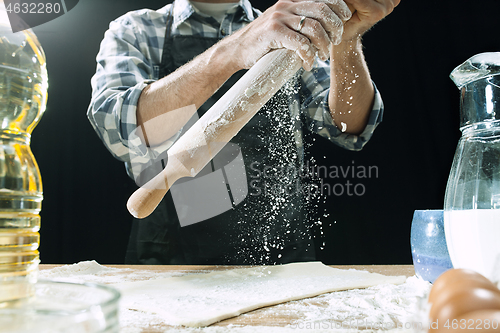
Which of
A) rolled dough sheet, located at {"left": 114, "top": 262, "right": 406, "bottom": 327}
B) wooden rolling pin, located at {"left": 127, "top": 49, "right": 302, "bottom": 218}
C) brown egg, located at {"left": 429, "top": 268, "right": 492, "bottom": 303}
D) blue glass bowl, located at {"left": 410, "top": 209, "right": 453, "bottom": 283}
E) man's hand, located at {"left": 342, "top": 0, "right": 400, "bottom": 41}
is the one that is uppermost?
man's hand, located at {"left": 342, "top": 0, "right": 400, "bottom": 41}

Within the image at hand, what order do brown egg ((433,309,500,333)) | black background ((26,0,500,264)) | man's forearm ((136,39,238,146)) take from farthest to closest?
1. black background ((26,0,500,264))
2. man's forearm ((136,39,238,146))
3. brown egg ((433,309,500,333))

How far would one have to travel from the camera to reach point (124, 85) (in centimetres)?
110

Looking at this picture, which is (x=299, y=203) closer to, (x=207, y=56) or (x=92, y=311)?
(x=207, y=56)

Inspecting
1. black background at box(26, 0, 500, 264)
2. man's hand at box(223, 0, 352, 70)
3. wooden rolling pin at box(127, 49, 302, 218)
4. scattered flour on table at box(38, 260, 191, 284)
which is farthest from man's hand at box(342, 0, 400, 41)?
black background at box(26, 0, 500, 264)

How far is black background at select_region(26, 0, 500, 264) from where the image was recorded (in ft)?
6.35

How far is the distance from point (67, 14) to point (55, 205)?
110 centimetres

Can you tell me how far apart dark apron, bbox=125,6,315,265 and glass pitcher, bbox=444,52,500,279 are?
0.70m

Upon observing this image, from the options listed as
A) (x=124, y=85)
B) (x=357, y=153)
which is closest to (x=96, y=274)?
(x=124, y=85)

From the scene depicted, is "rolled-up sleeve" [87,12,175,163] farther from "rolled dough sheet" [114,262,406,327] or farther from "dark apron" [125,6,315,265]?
"rolled dough sheet" [114,262,406,327]

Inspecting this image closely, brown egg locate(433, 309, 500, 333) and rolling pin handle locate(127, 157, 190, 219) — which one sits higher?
rolling pin handle locate(127, 157, 190, 219)

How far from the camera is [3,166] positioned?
38 cm

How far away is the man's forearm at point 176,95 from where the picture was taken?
94 cm

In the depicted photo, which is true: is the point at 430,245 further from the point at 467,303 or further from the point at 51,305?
the point at 51,305

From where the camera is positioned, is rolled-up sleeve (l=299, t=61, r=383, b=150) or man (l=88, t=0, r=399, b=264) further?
rolled-up sleeve (l=299, t=61, r=383, b=150)
